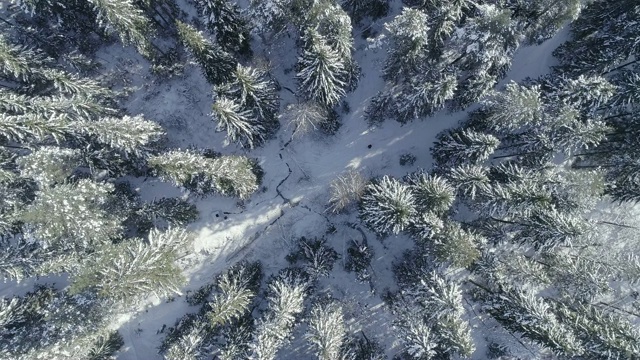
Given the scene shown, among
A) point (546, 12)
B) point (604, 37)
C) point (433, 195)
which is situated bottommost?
point (433, 195)

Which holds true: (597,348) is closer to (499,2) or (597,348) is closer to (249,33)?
(499,2)

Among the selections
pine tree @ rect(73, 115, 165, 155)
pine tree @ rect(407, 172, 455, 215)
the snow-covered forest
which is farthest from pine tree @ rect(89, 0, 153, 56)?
pine tree @ rect(407, 172, 455, 215)

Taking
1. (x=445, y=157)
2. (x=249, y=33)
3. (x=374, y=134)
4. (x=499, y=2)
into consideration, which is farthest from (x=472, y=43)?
(x=249, y=33)

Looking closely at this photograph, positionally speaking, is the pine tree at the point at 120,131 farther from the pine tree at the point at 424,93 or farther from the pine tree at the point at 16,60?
the pine tree at the point at 424,93

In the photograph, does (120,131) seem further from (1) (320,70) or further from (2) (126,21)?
(1) (320,70)

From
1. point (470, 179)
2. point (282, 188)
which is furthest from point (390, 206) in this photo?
point (282, 188)
